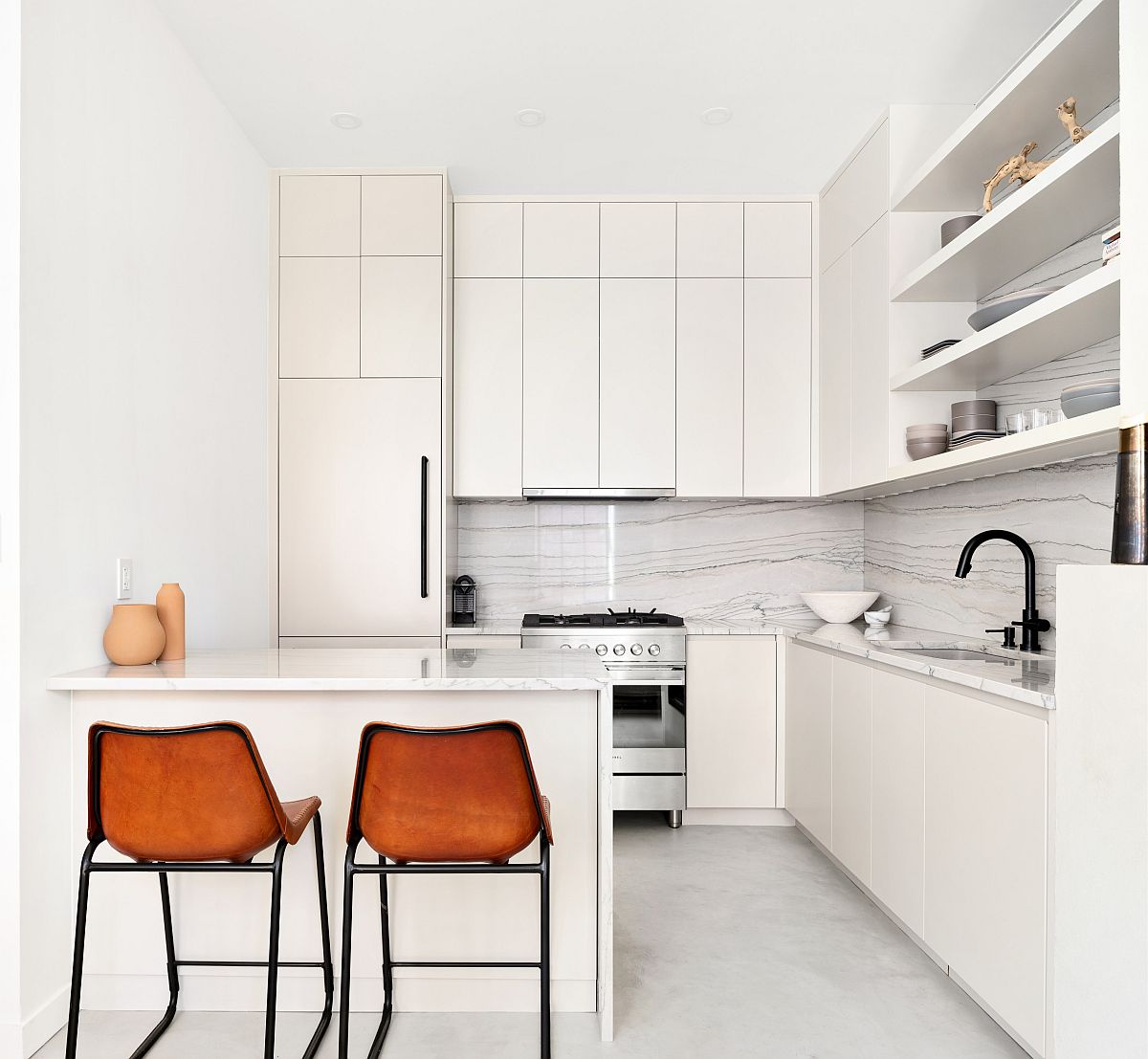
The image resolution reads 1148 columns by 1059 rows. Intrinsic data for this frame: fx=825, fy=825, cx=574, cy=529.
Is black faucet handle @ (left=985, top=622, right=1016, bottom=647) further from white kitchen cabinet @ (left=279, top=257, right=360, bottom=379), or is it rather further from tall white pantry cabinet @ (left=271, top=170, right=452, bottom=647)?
white kitchen cabinet @ (left=279, top=257, right=360, bottom=379)

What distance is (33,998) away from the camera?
1998mm

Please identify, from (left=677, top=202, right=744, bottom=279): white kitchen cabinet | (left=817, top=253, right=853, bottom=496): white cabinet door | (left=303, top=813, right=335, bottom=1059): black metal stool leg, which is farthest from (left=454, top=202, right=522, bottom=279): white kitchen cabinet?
(left=303, top=813, right=335, bottom=1059): black metal stool leg

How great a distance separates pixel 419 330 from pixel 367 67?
1.08m

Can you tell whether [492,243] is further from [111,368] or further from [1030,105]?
[1030,105]

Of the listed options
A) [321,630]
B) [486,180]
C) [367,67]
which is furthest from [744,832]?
[367,67]

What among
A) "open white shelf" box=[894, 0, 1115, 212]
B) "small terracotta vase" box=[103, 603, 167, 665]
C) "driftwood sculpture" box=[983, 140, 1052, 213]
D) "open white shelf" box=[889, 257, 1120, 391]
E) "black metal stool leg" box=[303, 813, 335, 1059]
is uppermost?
"open white shelf" box=[894, 0, 1115, 212]

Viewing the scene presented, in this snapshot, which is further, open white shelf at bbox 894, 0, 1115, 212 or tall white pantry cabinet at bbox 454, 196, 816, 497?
tall white pantry cabinet at bbox 454, 196, 816, 497

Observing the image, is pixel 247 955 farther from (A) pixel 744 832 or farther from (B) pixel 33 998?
(A) pixel 744 832

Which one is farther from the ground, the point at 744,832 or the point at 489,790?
the point at 489,790

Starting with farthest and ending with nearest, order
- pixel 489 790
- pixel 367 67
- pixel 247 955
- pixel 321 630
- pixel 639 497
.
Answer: pixel 639 497, pixel 321 630, pixel 367 67, pixel 247 955, pixel 489 790

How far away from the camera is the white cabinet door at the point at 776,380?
397 centimetres

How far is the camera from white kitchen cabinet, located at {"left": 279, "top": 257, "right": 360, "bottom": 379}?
368cm

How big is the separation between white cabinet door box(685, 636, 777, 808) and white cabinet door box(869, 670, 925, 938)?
1019mm

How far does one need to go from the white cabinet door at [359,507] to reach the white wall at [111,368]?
1.02 feet
